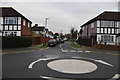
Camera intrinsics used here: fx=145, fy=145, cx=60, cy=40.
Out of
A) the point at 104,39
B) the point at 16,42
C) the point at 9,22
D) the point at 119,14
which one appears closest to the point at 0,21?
the point at 9,22

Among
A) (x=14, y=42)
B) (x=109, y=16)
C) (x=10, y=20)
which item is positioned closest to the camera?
(x=14, y=42)

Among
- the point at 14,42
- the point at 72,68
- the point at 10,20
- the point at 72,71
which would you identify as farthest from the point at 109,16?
the point at 72,71

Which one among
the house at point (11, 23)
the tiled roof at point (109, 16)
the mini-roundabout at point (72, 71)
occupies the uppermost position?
the tiled roof at point (109, 16)

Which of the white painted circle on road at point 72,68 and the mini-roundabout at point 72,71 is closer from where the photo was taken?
the mini-roundabout at point 72,71

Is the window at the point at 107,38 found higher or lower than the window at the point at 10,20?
lower

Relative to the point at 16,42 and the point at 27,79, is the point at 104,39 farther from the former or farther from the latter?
the point at 27,79

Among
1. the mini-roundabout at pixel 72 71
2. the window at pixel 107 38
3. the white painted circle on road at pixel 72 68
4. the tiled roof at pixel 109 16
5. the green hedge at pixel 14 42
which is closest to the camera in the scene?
the mini-roundabout at pixel 72 71

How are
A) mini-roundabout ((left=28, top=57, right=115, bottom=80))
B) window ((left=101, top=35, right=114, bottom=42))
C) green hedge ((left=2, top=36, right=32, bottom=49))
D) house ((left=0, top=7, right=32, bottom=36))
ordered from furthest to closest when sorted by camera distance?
window ((left=101, top=35, right=114, bottom=42)), house ((left=0, top=7, right=32, bottom=36)), green hedge ((left=2, top=36, right=32, bottom=49)), mini-roundabout ((left=28, top=57, right=115, bottom=80))

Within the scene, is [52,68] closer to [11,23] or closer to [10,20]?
[11,23]

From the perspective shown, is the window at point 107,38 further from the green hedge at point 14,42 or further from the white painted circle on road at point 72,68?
the white painted circle on road at point 72,68

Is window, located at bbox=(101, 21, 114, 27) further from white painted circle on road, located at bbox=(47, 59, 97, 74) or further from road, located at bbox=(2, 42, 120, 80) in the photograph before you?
white painted circle on road, located at bbox=(47, 59, 97, 74)

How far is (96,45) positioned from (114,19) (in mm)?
10939

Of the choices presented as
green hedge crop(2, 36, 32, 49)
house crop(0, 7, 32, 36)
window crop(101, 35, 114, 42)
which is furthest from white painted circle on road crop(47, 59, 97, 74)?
window crop(101, 35, 114, 42)

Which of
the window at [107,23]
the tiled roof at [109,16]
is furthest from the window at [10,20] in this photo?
the window at [107,23]
